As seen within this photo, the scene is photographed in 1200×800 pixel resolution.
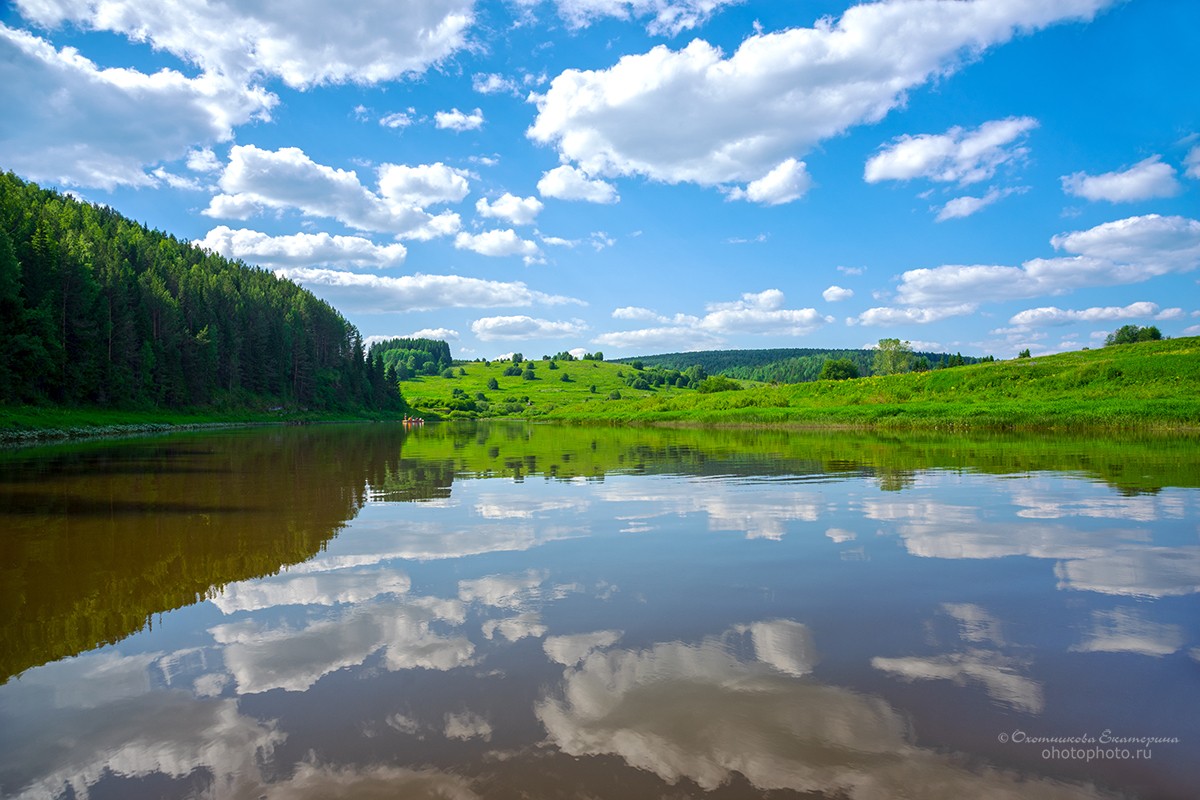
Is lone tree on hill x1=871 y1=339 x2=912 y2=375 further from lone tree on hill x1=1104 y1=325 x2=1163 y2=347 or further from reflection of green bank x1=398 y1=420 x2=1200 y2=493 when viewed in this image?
reflection of green bank x1=398 y1=420 x2=1200 y2=493

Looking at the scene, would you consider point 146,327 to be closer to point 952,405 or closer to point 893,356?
point 952,405

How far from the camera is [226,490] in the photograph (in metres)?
19.2

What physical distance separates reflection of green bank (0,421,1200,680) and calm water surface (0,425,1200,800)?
102 millimetres

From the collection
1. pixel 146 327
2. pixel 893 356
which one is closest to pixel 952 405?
pixel 146 327

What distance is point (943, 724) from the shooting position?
16.6 feet

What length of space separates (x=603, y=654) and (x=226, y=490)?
16721mm

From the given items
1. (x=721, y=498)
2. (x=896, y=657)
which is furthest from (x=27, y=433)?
(x=896, y=657)

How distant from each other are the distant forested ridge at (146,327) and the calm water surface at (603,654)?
54840mm

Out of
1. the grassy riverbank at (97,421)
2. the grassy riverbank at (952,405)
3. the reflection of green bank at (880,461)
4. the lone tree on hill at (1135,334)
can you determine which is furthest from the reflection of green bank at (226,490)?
the lone tree on hill at (1135,334)

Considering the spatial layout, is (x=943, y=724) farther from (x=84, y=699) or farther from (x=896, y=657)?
(x=84, y=699)

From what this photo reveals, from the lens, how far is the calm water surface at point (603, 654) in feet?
14.8

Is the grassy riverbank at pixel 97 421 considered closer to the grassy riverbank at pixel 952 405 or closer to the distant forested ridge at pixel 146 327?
the grassy riverbank at pixel 952 405

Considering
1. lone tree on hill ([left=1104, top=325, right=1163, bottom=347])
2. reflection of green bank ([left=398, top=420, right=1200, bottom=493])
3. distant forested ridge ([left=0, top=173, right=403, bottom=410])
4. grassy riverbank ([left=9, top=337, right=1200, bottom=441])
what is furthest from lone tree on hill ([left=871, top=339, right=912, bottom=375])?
reflection of green bank ([left=398, top=420, right=1200, bottom=493])

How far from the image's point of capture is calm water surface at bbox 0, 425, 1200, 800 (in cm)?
450
